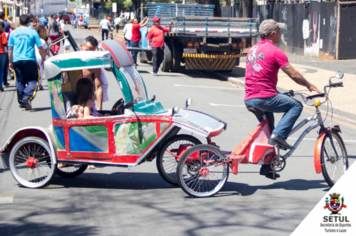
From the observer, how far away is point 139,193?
533 cm

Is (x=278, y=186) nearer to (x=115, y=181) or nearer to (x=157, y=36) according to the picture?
(x=115, y=181)

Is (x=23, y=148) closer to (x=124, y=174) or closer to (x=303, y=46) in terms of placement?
(x=124, y=174)

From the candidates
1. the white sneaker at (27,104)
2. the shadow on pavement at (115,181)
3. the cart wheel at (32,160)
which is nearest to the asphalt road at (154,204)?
the shadow on pavement at (115,181)

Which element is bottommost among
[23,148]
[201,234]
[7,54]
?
[201,234]

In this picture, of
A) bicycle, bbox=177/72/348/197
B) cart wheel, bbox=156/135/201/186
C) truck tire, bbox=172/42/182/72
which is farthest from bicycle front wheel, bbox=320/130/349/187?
truck tire, bbox=172/42/182/72

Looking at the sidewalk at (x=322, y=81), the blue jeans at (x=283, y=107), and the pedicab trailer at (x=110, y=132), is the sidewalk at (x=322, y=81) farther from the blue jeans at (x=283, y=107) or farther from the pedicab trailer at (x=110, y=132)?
the pedicab trailer at (x=110, y=132)

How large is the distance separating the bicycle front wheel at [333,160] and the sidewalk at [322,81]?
14.0 feet

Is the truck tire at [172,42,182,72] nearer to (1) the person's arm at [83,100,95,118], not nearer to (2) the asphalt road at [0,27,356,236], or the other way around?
(2) the asphalt road at [0,27,356,236]

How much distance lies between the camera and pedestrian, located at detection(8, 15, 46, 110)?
9.83m

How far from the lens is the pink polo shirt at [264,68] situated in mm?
5082

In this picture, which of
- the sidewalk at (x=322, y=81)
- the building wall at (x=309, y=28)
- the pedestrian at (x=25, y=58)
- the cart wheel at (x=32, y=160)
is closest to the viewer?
the cart wheel at (x=32, y=160)

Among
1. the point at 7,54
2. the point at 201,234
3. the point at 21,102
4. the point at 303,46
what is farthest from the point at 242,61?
the point at 201,234

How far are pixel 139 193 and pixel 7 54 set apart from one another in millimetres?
9366

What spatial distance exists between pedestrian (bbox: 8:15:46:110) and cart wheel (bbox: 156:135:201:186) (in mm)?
5512
